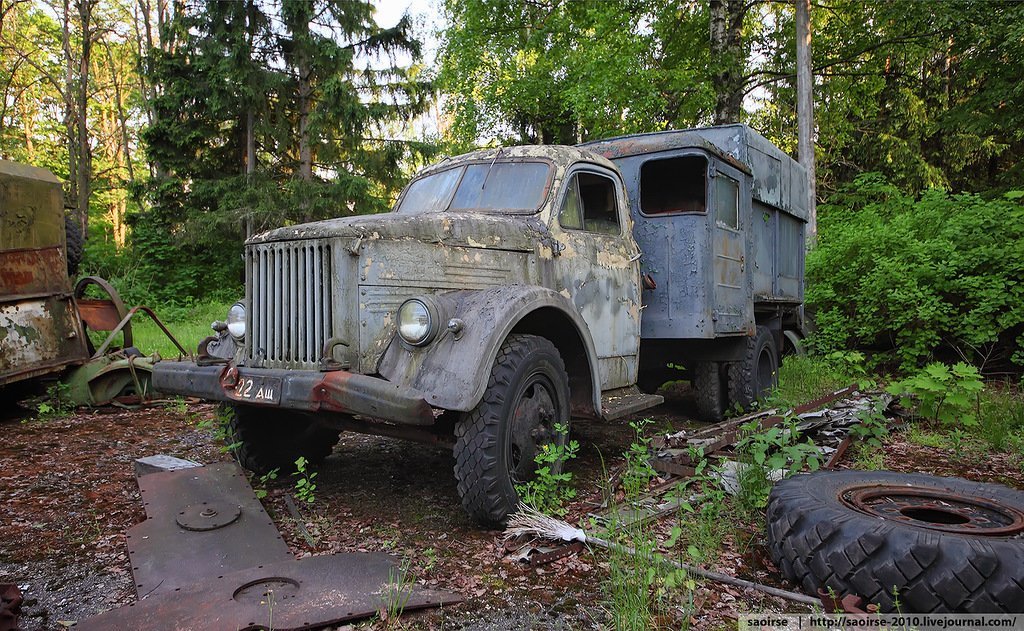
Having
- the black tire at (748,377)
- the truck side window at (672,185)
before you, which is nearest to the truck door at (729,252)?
the truck side window at (672,185)

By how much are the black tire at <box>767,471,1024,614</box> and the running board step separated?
128cm

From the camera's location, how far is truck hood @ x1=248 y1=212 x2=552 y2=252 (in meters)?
3.56

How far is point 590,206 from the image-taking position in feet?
16.4

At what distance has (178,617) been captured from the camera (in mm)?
2457

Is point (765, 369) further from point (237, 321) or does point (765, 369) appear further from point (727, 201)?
point (237, 321)

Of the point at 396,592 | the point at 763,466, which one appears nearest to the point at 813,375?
the point at 763,466

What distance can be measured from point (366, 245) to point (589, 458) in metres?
2.66

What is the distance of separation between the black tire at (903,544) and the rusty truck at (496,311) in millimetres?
1371

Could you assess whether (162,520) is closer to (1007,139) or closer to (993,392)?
(993,392)

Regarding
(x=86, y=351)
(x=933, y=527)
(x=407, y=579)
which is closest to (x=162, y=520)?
(x=407, y=579)

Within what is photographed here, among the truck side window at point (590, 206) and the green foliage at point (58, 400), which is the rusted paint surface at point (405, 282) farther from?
the green foliage at point (58, 400)

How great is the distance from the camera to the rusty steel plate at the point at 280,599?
7.93 feet

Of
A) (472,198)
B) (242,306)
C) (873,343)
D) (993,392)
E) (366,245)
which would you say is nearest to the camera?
(366,245)

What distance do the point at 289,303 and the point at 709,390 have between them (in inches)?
171
